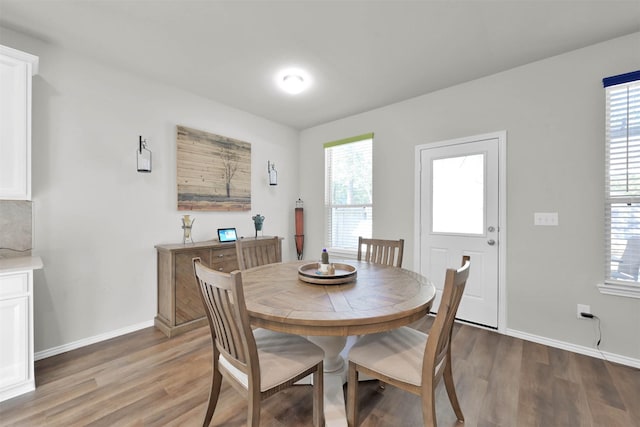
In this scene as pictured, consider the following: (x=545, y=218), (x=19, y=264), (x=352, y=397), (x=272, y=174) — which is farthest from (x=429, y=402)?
(x=272, y=174)

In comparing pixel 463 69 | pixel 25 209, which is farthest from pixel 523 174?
pixel 25 209

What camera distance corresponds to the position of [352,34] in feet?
7.08

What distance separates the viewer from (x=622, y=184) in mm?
2207

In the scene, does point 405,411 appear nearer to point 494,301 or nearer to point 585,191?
point 494,301

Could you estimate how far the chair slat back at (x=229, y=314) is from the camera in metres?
1.13

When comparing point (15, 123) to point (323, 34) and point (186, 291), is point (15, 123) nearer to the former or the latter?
point (186, 291)

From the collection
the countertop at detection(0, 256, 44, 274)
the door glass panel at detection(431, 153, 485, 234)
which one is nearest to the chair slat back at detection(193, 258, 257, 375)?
the countertop at detection(0, 256, 44, 274)

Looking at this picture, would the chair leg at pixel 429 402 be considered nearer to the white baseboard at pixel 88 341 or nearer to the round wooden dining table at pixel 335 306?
the round wooden dining table at pixel 335 306

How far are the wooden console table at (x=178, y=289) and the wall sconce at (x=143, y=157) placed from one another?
2.73 feet

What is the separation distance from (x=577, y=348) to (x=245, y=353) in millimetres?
2922

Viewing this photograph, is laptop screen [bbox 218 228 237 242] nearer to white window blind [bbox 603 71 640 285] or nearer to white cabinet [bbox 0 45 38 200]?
white cabinet [bbox 0 45 38 200]

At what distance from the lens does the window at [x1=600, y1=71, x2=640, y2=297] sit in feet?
7.08

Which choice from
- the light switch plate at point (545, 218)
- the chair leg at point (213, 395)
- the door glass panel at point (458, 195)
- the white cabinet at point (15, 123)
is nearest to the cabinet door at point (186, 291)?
the white cabinet at point (15, 123)

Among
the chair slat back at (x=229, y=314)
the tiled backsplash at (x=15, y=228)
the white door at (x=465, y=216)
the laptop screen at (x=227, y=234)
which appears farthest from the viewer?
the laptop screen at (x=227, y=234)
